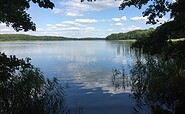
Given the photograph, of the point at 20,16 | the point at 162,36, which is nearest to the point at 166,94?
the point at 162,36

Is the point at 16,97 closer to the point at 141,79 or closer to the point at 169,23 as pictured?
the point at 169,23

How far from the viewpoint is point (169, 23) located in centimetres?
1292

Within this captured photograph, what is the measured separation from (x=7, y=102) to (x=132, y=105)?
6.65 meters

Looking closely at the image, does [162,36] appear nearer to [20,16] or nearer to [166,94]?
[166,94]

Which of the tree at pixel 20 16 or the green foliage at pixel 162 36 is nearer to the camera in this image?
the tree at pixel 20 16

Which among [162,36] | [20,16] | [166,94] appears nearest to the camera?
[20,16]

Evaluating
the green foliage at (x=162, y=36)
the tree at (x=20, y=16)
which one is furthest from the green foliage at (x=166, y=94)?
the tree at (x=20, y=16)

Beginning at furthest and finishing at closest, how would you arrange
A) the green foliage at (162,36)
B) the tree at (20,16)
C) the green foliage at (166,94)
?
the green foliage at (162,36), the green foliage at (166,94), the tree at (20,16)

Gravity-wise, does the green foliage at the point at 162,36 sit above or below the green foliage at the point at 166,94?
above

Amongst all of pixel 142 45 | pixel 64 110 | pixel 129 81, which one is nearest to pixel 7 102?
pixel 64 110

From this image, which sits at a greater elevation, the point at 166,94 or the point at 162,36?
the point at 162,36

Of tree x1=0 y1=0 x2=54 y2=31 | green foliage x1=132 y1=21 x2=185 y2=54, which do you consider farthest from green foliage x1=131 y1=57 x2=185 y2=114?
tree x1=0 y1=0 x2=54 y2=31

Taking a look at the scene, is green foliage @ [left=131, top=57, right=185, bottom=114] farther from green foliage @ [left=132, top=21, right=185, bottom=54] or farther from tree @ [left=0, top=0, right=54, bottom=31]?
tree @ [left=0, top=0, right=54, bottom=31]

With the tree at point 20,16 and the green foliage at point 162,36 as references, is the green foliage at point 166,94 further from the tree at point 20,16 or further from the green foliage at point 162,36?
the tree at point 20,16
